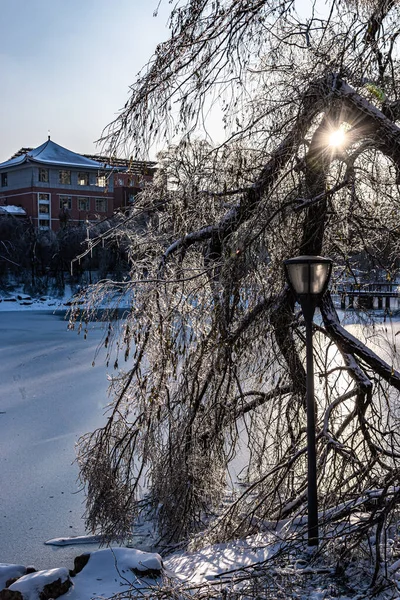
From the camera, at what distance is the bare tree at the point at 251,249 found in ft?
11.4

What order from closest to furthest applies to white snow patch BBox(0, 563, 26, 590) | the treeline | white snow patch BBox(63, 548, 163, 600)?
white snow patch BBox(63, 548, 163, 600) < white snow patch BBox(0, 563, 26, 590) < the treeline

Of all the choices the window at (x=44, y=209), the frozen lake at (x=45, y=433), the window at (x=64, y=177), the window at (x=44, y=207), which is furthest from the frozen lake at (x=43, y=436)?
the window at (x=64, y=177)

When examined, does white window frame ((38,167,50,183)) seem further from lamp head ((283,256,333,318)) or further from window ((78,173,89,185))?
lamp head ((283,256,333,318))

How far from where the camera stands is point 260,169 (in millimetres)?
3984

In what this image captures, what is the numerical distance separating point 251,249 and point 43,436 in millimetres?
4478

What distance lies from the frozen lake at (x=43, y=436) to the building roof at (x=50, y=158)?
18712 millimetres

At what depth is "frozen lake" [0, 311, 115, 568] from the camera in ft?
15.5

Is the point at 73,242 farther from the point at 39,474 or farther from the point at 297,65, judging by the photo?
the point at 297,65

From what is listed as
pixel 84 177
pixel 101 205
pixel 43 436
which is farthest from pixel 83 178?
pixel 43 436

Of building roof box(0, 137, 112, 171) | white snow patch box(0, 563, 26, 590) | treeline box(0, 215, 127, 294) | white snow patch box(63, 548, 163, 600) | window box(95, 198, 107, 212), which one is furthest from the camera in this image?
window box(95, 198, 107, 212)

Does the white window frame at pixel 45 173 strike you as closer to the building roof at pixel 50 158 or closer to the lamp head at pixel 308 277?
the building roof at pixel 50 158

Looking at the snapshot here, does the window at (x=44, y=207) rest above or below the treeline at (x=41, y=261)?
above

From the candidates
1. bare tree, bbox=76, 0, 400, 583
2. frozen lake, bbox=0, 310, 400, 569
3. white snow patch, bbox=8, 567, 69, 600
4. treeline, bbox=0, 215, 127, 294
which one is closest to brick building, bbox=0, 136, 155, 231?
treeline, bbox=0, 215, 127, 294

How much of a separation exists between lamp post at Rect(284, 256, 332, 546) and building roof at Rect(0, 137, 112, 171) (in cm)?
2901
